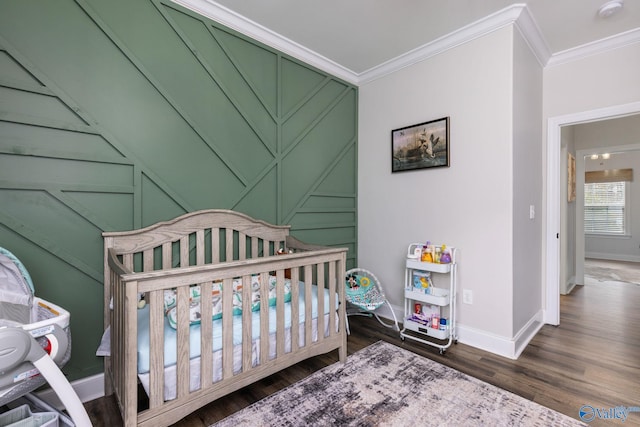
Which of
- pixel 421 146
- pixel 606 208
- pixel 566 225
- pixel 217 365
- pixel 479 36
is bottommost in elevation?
pixel 217 365

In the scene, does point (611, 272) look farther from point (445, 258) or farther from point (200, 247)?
point (200, 247)

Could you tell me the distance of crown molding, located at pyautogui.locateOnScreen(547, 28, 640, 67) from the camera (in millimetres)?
2326

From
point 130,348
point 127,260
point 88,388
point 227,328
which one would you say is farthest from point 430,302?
point 88,388

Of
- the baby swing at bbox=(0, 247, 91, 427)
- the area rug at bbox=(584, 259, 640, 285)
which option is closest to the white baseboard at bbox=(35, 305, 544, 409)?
the baby swing at bbox=(0, 247, 91, 427)

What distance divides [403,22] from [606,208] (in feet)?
23.4

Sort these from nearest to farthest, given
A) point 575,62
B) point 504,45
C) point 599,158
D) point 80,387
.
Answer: point 80,387 < point 504,45 < point 575,62 < point 599,158

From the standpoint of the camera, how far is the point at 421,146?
8.83 ft

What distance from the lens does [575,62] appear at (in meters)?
2.62

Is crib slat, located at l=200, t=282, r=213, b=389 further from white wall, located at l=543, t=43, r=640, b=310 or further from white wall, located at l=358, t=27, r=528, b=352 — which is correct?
white wall, located at l=543, t=43, r=640, b=310

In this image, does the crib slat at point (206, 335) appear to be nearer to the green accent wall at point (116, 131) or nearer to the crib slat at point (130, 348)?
the crib slat at point (130, 348)

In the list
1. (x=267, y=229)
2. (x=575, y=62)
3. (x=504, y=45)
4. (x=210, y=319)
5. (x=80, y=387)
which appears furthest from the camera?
(x=575, y=62)

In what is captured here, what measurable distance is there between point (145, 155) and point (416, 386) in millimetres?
2159

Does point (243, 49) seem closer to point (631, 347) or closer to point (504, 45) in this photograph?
point (504, 45)

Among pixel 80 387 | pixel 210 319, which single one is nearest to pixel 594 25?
pixel 210 319
